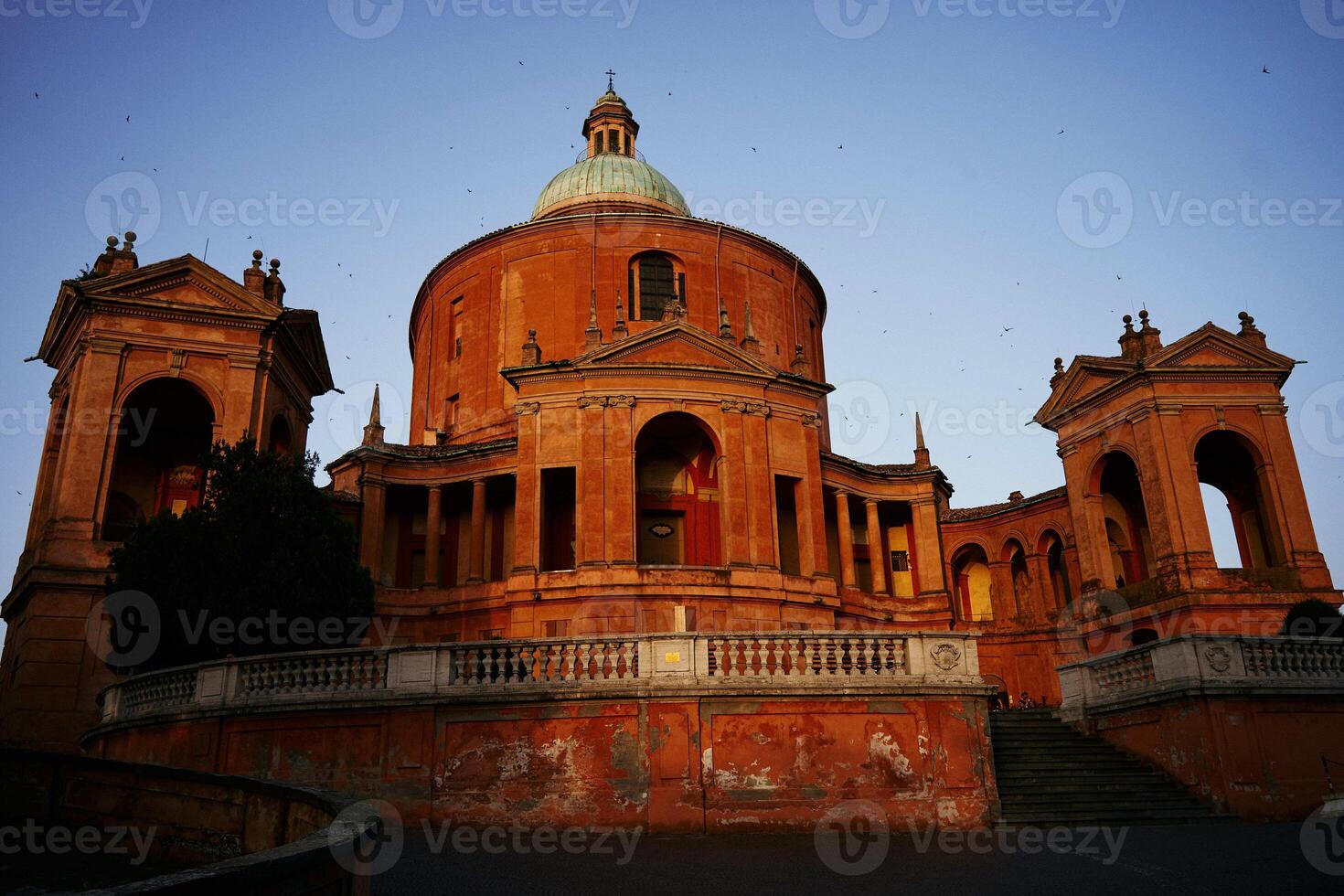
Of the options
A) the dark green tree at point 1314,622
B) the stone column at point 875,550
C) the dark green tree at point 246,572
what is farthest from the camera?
the stone column at point 875,550

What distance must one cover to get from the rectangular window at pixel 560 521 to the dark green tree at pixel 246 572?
32.2 feet

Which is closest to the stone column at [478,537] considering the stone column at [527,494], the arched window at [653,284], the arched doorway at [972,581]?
the stone column at [527,494]

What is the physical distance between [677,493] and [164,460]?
15509mm

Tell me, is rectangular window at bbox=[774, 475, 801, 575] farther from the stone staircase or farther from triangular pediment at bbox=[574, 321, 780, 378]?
the stone staircase

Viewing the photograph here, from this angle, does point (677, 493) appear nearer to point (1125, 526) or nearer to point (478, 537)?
point (478, 537)

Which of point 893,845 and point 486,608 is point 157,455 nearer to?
point 486,608

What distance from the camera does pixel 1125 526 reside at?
3691 centimetres

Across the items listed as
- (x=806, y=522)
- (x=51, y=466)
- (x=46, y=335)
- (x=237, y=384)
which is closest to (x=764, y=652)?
(x=806, y=522)

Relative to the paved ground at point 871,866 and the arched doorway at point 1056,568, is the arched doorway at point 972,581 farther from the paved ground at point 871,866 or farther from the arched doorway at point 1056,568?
the paved ground at point 871,866

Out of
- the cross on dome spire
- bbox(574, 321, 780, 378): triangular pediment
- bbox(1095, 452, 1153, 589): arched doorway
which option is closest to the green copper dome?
the cross on dome spire

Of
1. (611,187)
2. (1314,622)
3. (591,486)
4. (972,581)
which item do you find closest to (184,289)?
(591,486)

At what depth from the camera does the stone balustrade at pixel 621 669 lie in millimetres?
15047

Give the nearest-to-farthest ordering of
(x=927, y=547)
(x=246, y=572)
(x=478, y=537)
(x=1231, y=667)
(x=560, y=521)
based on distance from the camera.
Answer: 1. (x=1231, y=667)
2. (x=246, y=572)
3. (x=560, y=521)
4. (x=478, y=537)
5. (x=927, y=547)

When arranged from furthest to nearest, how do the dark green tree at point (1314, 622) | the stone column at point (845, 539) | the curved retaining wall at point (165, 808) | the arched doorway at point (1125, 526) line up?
the arched doorway at point (1125, 526)
the stone column at point (845, 539)
the dark green tree at point (1314, 622)
the curved retaining wall at point (165, 808)
